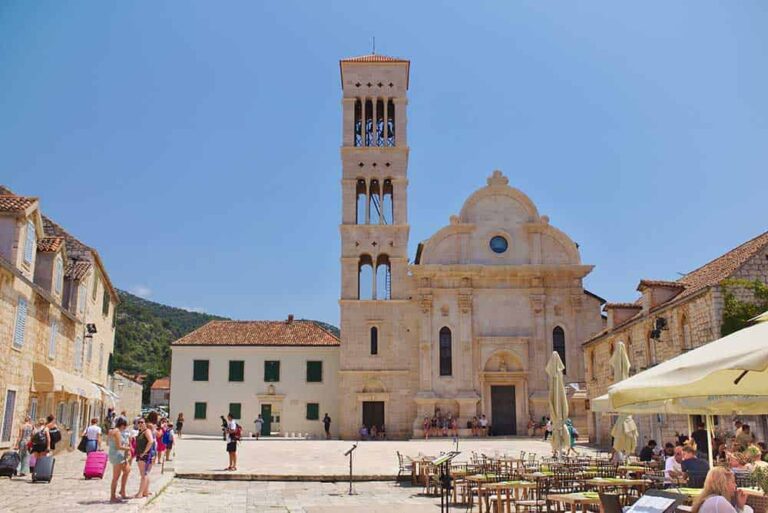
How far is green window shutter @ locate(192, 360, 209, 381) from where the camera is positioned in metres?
45.2

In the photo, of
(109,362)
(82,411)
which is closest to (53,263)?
(82,411)

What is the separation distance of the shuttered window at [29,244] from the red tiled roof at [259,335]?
81.1 ft

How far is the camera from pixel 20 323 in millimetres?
19141

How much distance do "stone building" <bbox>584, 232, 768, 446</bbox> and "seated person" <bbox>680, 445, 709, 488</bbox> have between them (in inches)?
316

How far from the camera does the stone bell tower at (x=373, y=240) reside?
4141 cm

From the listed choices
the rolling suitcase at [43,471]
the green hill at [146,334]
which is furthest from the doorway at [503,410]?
the green hill at [146,334]

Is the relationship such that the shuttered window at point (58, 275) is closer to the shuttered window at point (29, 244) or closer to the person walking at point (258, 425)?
the shuttered window at point (29, 244)

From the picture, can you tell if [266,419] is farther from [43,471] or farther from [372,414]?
[43,471]

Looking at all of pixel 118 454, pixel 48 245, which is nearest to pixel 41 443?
pixel 118 454

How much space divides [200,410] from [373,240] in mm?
14904

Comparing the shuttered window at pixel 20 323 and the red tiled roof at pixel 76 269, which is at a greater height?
the red tiled roof at pixel 76 269

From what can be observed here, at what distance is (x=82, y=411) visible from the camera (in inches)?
1148

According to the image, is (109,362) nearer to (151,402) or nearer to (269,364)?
(269,364)

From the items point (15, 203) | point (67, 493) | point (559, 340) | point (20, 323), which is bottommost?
point (67, 493)
